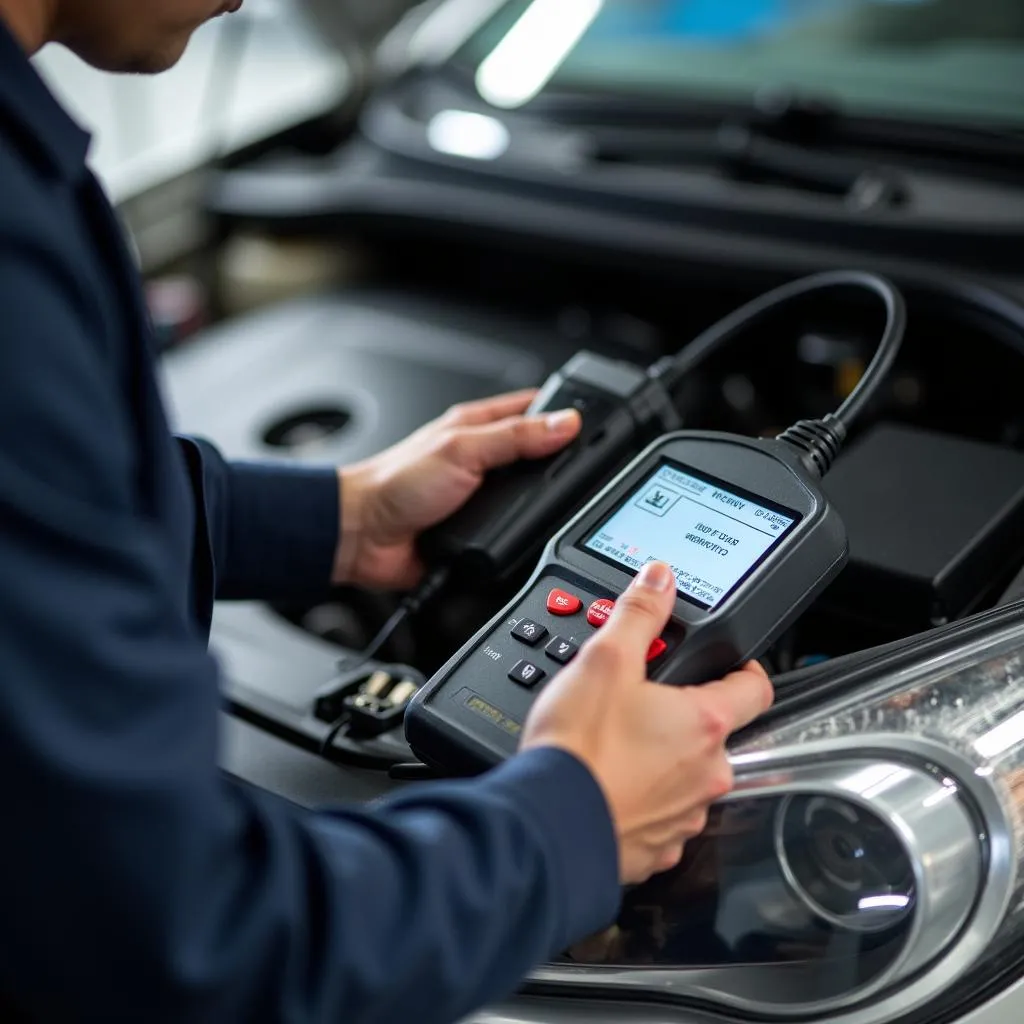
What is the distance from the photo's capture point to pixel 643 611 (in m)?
0.61

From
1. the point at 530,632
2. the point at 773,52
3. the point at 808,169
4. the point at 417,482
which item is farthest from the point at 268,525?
the point at 773,52

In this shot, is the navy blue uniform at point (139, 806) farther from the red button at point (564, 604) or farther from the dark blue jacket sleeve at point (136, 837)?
the red button at point (564, 604)

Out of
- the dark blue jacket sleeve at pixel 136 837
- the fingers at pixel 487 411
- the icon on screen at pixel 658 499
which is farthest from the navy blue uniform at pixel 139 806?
the fingers at pixel 487 411

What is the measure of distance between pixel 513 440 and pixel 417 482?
67 mm

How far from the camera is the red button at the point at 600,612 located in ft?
2.18

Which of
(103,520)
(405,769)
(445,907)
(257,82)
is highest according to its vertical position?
(103,520)

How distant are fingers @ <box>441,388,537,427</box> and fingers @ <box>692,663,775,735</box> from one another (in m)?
0.31

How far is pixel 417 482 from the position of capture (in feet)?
2.74

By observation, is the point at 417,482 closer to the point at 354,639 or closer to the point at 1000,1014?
the point at 354,639

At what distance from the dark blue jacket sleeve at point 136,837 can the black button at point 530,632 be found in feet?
0.51

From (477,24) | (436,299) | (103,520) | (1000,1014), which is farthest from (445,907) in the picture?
(477,24)

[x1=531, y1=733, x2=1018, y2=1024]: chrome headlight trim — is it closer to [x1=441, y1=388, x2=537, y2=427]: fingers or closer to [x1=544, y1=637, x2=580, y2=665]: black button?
[x1=544, y1=637, x2=580, y2=665]: black button

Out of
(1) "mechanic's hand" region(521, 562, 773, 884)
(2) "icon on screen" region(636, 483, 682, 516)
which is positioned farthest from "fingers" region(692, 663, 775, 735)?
(2) "icon on screen" region(636, 483, 682, 516)

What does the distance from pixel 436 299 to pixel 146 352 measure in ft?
2.32
